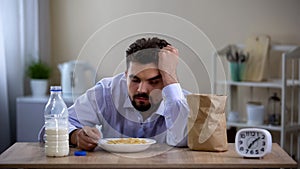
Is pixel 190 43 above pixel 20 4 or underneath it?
underneath

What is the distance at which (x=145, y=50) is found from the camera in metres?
2.09

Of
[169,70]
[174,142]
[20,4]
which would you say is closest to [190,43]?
[169,70]

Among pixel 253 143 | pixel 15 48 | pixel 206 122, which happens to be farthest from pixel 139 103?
pixel 15 48

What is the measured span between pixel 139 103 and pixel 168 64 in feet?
0.58

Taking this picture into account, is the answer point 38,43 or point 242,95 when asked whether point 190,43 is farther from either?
A: point 38,43

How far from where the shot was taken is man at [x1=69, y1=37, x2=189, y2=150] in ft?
6.78

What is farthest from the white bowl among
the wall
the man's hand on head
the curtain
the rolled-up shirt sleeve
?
the curtain

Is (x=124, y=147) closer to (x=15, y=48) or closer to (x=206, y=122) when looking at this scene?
(x=206, y=122)

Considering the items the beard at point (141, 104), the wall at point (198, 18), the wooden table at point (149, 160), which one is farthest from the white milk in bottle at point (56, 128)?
the wall at point (198, 18)

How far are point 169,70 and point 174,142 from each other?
0.26 metres

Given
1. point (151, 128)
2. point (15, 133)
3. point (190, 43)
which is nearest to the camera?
point (151, 128)

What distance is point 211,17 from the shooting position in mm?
4109

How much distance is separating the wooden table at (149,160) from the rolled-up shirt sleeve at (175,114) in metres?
0.06

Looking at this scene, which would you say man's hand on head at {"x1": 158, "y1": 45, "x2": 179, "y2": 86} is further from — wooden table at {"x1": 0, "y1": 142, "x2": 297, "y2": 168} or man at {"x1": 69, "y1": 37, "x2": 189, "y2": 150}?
wooden table at {"x1": 0, "y1": 142, "x2": 297, "y2": 168}
